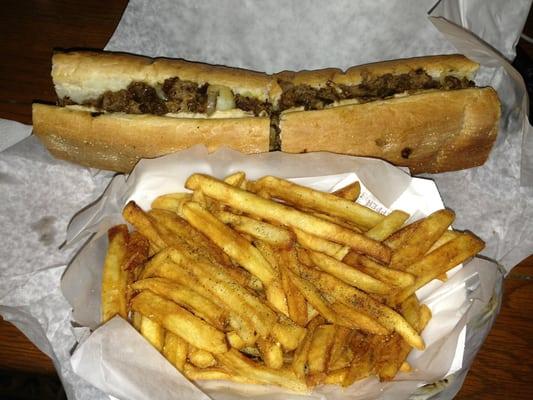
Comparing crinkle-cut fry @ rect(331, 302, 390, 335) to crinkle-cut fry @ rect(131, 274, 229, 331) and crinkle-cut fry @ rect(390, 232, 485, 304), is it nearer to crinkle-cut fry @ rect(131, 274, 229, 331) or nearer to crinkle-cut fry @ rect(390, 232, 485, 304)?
crinkle-cut fry @ rect(390, 232, 485, 304)

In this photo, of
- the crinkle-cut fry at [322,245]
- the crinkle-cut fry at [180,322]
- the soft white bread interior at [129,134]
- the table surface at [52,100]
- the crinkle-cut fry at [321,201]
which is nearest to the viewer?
the crinkle-cut fry at [180,322]

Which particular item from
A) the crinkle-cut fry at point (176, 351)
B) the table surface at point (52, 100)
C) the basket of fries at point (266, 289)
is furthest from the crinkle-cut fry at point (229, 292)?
the table surface at point (52, 100)

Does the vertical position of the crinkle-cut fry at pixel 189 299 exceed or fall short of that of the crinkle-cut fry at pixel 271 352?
it exceeds it

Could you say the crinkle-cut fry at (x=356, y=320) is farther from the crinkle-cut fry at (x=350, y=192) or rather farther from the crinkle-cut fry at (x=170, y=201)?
the crinkle-cut fry at (x=170, y=201)

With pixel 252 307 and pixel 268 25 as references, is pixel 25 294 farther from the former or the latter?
pixel 268 25

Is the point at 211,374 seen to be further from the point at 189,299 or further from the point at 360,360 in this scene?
the point at 360,360

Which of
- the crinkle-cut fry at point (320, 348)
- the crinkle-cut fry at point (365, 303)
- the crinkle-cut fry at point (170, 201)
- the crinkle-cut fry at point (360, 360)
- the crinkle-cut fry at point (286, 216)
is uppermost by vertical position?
the crinkle-cut fry at point (286, 216)

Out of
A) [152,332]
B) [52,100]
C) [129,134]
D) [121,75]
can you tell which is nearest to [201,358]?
[152,332]
